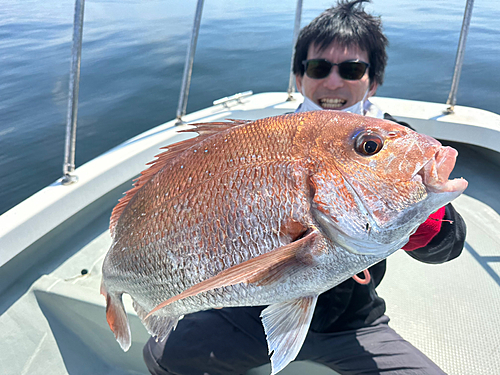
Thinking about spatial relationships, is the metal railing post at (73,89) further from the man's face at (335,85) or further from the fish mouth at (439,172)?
the fish mouth at (439,172)

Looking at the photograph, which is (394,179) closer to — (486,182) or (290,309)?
(290,309)

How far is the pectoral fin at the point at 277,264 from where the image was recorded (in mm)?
725

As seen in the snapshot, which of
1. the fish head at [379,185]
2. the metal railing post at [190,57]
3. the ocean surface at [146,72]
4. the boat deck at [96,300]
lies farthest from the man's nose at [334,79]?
the ocean surface at [146,72]

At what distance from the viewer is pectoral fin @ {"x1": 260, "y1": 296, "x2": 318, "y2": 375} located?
0.85 meters

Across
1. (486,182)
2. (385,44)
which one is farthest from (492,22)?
(385,44)

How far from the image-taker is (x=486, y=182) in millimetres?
2936

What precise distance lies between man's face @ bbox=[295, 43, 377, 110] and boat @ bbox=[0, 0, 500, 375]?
3.97 ft

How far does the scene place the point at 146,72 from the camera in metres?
7.76

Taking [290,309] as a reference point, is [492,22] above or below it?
above

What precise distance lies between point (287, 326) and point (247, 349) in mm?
648

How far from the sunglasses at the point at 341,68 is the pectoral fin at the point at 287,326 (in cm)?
124

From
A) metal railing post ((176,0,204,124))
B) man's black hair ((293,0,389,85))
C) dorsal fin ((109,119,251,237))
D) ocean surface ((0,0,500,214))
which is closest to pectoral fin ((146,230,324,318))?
dorsal fin ((109,119,251,237))

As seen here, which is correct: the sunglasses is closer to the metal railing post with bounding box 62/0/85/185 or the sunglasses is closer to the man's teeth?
the man's teeth

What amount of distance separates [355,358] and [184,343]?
74 centimetres
